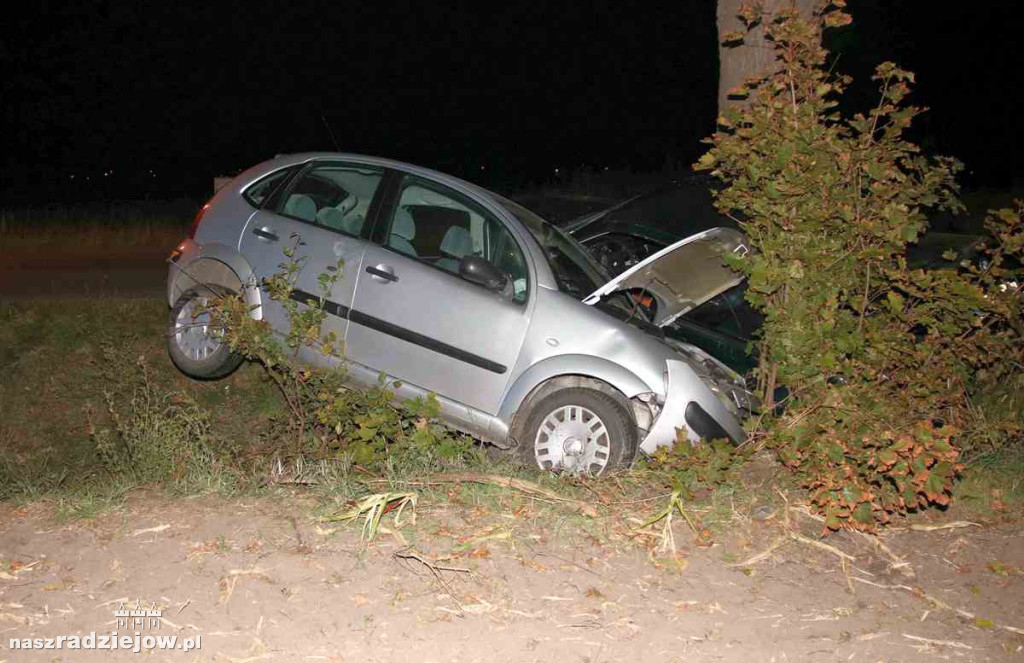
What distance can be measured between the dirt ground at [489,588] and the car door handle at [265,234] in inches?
96.9

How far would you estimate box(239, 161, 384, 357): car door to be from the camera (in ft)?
23.3

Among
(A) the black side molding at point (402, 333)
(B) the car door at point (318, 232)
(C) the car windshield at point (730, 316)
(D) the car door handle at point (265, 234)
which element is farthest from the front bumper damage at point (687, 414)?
(D) the car door handle at point (265, 234)

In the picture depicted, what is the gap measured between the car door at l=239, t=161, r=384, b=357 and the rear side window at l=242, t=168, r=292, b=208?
81 millimetres

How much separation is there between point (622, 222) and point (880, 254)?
3.14m

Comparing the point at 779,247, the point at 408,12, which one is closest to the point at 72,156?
the point at 408,12

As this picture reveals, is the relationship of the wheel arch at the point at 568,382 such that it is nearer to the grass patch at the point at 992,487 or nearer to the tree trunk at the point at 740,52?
the grass patch at the point at 992,487

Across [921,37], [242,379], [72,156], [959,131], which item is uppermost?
[921,37]

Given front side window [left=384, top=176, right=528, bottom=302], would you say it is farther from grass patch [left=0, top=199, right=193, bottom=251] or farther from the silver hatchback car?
grass patch [left=0, top=199, right=193, bottom=251]

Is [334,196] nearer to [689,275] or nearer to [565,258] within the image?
[565,258]

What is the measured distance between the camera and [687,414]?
21.7ft

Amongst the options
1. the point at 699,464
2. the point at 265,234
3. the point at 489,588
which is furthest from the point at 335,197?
the point at 489,588

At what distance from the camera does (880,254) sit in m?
5.95

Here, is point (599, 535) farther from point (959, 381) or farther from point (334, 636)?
point (959, 381)

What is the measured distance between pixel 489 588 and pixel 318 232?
338cm
